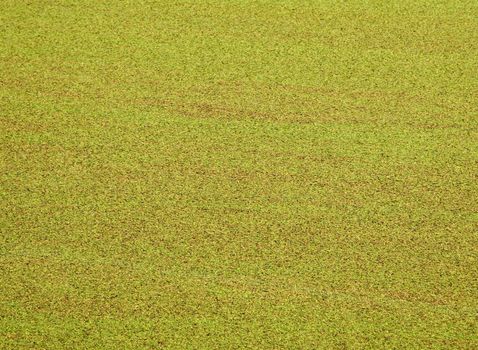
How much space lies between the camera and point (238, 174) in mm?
2598

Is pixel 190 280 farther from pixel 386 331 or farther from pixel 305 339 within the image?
pixel 386 331

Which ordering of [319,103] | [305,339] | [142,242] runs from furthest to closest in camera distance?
[319,103]
[142,242]
[305,339]

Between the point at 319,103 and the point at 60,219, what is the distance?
42.0 inches

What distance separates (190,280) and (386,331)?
640 millimetres

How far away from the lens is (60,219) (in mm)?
2477

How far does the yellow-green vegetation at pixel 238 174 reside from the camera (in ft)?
7.43

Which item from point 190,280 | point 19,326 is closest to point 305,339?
point 190,280

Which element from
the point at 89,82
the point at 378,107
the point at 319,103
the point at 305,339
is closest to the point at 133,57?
the point at 89,82

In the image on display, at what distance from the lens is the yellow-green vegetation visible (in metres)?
2.27

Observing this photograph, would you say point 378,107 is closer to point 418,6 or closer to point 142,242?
point 418,6

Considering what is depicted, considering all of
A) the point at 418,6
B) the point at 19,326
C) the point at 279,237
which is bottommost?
the point at 19,326

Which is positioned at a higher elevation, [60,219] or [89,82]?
[89,82]

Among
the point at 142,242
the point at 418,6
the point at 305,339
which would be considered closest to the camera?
the point at 305,339

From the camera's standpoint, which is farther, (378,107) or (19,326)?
(378,107)
